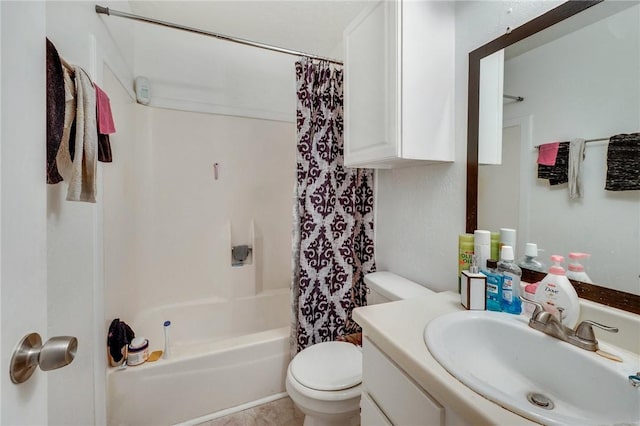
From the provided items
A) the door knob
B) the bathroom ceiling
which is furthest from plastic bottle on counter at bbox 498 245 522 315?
the bathroom ceiling

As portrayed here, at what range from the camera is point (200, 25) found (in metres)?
1.88

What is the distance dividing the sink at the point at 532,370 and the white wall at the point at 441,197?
40cm

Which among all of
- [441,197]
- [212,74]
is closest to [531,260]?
[441,197]

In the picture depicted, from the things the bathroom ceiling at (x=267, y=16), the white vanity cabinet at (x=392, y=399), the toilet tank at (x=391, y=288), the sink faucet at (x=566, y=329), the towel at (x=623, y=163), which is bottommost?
the white vanity cabinet at (x=392, y=399)

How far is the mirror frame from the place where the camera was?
716 millimetres

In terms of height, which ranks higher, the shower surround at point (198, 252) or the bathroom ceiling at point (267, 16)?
the bathroom ceiling at point (267, 16)

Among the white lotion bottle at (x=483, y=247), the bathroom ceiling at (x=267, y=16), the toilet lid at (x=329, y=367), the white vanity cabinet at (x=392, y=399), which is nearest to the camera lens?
the white vanity cabinet at (x=392, y=399)

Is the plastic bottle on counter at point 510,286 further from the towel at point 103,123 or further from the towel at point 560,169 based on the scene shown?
the towel at point 103,123

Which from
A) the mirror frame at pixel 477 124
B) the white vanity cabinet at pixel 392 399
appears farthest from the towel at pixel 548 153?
the white vanity cabinet at pixel 392 399

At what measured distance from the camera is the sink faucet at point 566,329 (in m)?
0.63

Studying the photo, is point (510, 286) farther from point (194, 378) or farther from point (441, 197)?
point (194, 378)

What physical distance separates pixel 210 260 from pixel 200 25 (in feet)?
5.77

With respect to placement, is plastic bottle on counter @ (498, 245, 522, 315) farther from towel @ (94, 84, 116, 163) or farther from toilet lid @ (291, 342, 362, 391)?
towel @ (94, 84, 116, 163)

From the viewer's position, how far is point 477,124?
3.47ft
